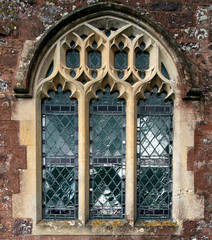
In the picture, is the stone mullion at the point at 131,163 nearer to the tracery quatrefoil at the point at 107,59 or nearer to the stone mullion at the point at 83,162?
the tracery quatrefoil at the point at 107,59

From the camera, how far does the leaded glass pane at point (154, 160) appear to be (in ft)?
11.7

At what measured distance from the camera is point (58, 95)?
11.9 ft

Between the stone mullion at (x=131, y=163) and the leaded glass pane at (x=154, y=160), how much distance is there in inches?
4.5

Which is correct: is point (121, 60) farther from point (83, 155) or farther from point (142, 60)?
point (83, 155)

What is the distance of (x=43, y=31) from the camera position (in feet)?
11.4

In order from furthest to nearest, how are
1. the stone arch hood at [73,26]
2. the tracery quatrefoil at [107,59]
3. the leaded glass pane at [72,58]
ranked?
the leaded glass pane at [72,58] → the tracery quatrefoil at [107,59] → the stone arch hood at [73,26]

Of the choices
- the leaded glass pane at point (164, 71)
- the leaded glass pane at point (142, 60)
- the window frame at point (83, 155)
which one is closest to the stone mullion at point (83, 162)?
the window frame at point (83, 155)

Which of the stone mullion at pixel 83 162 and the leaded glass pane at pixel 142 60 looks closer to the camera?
the stone mullion at pixel 83 162

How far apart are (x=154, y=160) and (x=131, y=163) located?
353mm

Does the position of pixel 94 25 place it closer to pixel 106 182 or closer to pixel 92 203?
pixel 106 182

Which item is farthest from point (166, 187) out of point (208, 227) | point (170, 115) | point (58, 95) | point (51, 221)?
point (58, 95)

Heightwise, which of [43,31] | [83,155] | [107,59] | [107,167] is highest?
[43,31]

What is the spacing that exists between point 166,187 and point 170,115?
1.01m

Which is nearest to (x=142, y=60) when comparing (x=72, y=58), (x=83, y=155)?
(x=72, y=58)
